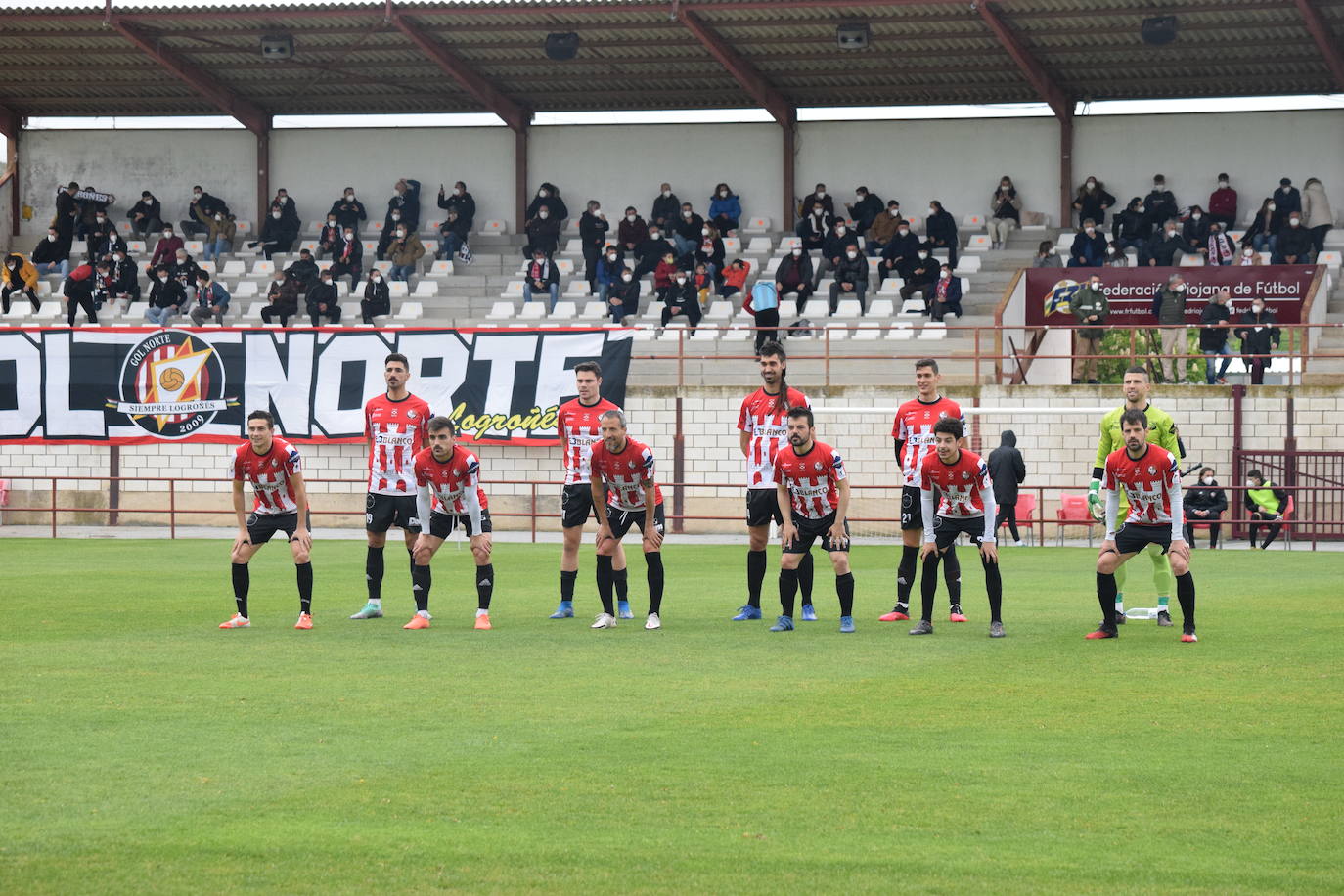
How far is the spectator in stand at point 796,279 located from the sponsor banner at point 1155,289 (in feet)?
13.4

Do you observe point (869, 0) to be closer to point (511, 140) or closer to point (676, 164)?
point (676, 164)

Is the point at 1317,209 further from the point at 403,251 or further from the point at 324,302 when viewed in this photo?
the point at 324,302

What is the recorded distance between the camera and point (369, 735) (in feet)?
27.6

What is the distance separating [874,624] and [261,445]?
16.4ft

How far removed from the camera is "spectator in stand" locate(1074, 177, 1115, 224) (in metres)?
33.4

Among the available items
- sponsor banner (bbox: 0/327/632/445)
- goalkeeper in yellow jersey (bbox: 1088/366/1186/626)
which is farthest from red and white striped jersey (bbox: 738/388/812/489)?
sponsor banner (bbox: 0/327/632/445)

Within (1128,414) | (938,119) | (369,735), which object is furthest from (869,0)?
(369,735)

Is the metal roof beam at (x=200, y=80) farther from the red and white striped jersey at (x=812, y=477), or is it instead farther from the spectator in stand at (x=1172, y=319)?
the red and white striped jersey at (x=812, y=477)

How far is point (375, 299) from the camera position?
32.5m

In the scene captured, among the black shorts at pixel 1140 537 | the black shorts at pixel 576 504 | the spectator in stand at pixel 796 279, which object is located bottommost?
the black shorts at pixel 1140 537

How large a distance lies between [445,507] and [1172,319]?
18825 mm

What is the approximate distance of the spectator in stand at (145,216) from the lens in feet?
122

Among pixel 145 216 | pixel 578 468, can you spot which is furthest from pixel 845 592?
pixel 145 216

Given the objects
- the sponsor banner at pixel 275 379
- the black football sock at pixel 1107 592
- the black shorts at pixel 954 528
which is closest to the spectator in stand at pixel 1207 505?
the sponsor banner at pixel 275 379
